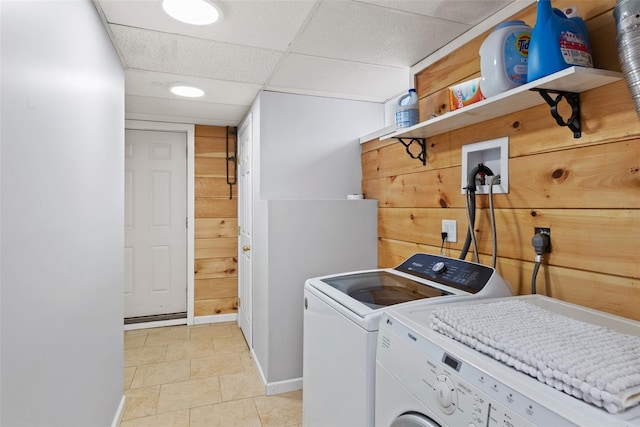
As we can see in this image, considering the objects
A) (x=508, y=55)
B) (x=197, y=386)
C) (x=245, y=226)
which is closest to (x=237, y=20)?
(x=508, y=55)

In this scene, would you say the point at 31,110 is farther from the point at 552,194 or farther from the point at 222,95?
the point at 222,95

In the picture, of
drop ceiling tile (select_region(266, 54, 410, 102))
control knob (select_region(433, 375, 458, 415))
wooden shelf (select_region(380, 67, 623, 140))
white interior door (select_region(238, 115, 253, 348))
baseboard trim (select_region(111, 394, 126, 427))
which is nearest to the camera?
control knob (select_region(433, 375, 458, 415))

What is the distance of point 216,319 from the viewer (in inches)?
153

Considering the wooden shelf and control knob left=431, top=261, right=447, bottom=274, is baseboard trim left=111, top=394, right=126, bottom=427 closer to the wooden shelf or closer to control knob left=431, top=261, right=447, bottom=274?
control knob left=431, top=261, right=447, bottom=274

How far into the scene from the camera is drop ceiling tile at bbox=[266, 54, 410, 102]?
220 centimetres

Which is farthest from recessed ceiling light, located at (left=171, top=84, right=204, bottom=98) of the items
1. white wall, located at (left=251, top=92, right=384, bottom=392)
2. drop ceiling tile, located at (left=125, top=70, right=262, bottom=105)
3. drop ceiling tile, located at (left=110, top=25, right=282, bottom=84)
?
white wall, located at (left=251, top=92, right=384, bottom=392)

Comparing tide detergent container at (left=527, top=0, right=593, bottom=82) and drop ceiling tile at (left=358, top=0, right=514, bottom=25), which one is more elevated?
drop ceiling tile at (left=358, top=0, right=514, bottom=25)

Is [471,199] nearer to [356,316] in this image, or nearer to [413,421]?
[356,316]

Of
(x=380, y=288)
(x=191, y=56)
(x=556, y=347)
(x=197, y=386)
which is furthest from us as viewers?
(x=197, y=386)

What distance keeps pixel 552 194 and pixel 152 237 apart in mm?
3527

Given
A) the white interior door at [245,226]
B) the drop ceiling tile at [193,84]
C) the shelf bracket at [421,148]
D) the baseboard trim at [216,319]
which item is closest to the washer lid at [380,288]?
the shelf bracket at [421,148]

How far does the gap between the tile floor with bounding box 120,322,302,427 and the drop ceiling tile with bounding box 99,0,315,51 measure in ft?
6.98

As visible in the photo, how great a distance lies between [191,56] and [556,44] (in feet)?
5.82

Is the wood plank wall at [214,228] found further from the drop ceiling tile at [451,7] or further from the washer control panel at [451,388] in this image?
the washer control panel at [451,388]
